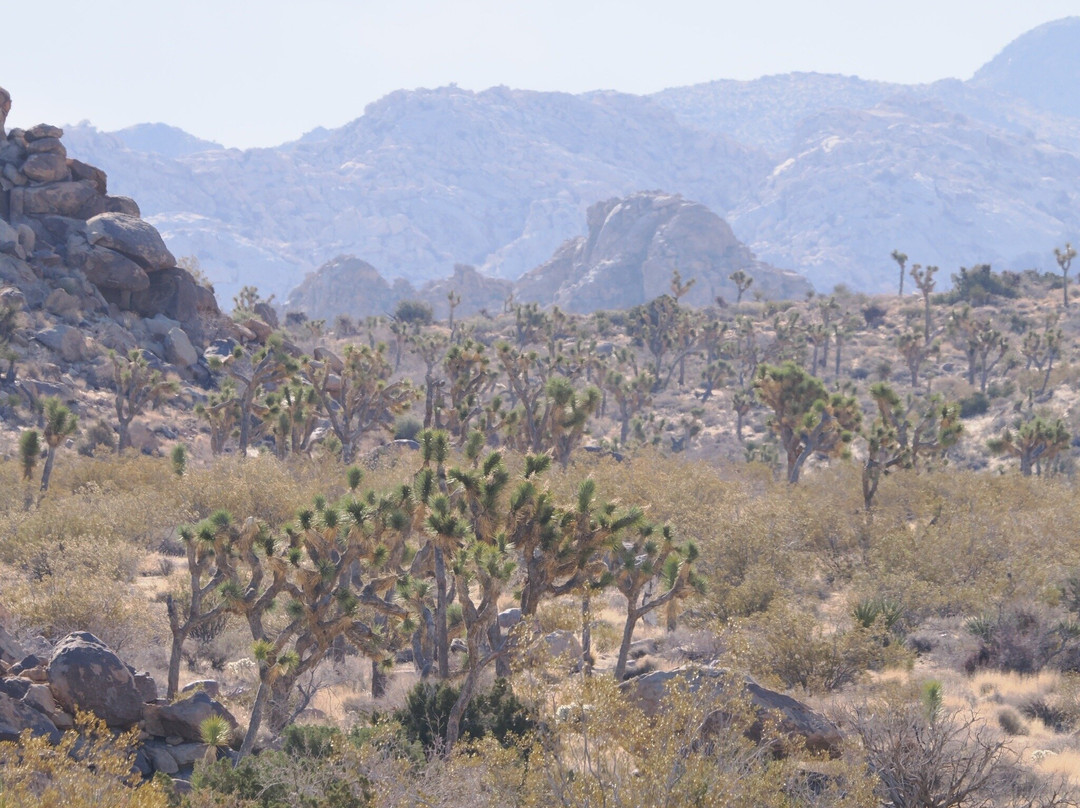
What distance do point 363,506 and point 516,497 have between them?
5.90ft

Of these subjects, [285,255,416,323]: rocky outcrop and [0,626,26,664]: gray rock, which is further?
[285,255,416,323]: rocky outcrop

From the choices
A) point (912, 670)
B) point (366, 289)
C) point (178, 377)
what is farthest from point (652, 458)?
point (366, 289)

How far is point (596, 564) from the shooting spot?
12.2 meters

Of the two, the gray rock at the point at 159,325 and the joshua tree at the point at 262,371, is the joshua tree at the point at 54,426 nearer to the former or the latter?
the joshua tree at the point at 262,371

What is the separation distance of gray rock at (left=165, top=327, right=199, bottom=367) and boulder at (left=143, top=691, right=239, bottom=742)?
103ft

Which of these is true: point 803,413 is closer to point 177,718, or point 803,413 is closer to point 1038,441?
point 1038,441

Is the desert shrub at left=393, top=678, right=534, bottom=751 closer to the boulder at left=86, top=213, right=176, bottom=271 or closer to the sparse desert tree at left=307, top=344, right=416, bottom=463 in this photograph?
the sparse desert tree at left=307, top=344, right=416, bottom=463

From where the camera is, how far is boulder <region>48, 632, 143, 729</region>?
9.88m

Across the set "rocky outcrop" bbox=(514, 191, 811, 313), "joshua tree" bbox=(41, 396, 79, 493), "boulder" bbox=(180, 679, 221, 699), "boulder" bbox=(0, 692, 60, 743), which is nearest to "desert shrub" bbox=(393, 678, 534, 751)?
"boulder" bbox=(180, 679, 221, 699)

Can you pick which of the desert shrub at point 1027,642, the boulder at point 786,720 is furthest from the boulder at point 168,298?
the boulder at point 786,720

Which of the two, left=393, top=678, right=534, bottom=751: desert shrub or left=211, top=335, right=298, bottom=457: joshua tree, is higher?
left=211, top=335, right=298, bottom=457: joshua tree

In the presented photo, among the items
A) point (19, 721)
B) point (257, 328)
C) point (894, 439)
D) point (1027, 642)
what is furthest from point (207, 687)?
point (257, 328)

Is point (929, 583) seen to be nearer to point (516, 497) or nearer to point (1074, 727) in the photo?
point (1074, 727)

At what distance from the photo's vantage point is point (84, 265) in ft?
132
